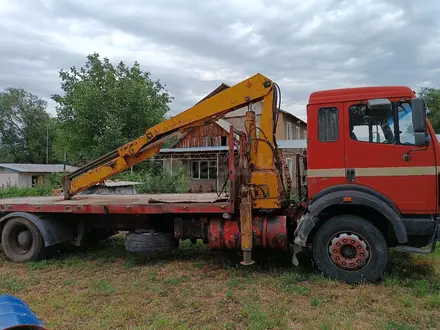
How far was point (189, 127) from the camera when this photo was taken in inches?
268

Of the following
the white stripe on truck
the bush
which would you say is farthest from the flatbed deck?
the bush

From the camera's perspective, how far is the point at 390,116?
5410 mm

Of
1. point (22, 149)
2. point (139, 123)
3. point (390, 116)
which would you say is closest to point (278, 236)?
point (390, 116)

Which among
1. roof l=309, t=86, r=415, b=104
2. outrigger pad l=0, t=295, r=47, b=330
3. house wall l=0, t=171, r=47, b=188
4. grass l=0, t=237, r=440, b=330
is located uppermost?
roof l=309, t=86, r=415, b=104

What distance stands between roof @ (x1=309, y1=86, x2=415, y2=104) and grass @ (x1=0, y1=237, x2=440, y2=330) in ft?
8.35

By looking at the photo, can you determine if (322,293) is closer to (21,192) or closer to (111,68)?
(21,192)

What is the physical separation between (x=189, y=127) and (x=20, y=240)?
12.5 feet

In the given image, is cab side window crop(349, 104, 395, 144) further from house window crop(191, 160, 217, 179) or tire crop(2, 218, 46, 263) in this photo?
house window crop(191, 160, 217, 179)

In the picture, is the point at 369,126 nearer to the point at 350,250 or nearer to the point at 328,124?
the point at 328,124

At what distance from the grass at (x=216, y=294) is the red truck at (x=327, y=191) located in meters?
0.42

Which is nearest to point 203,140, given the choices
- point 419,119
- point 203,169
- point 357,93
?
point 203,169

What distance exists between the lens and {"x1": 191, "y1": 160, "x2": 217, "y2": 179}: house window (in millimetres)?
26016

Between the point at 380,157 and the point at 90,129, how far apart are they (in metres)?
26.6

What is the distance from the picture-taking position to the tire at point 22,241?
23.3ft
